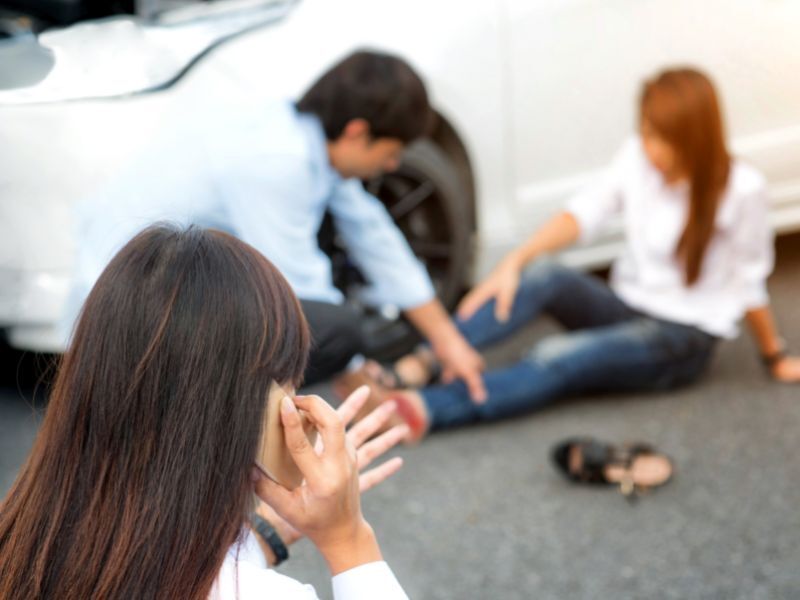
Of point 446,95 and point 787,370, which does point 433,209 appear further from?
point 787,370

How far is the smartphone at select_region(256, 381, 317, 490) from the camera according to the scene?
141cm

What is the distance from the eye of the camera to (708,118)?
316 centimetres

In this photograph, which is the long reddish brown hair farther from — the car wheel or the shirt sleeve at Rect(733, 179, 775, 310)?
the car wheel

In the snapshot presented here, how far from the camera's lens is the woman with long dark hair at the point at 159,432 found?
134cm

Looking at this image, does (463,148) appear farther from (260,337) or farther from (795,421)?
(260,337)

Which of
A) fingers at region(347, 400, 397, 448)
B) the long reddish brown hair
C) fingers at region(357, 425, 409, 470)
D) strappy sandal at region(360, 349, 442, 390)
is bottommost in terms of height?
strappy sandal at region(360, 349, 442, 390)

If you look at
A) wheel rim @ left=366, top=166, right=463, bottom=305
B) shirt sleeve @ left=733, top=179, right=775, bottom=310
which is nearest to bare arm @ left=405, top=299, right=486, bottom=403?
wheel rim @ left=366, top=166, right=463, bottom=305

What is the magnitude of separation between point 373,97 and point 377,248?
511 millimetres

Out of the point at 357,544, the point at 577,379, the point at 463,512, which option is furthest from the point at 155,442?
the point at 577,379

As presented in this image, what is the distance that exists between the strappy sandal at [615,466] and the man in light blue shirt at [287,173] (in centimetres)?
61

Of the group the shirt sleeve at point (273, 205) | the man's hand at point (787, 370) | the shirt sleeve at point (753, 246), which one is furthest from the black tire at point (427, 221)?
the man's hand at point (787, 370)

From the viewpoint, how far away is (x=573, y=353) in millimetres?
3355

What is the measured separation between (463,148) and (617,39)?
1.85 ft

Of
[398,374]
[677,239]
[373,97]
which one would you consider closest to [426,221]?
[398,374]
